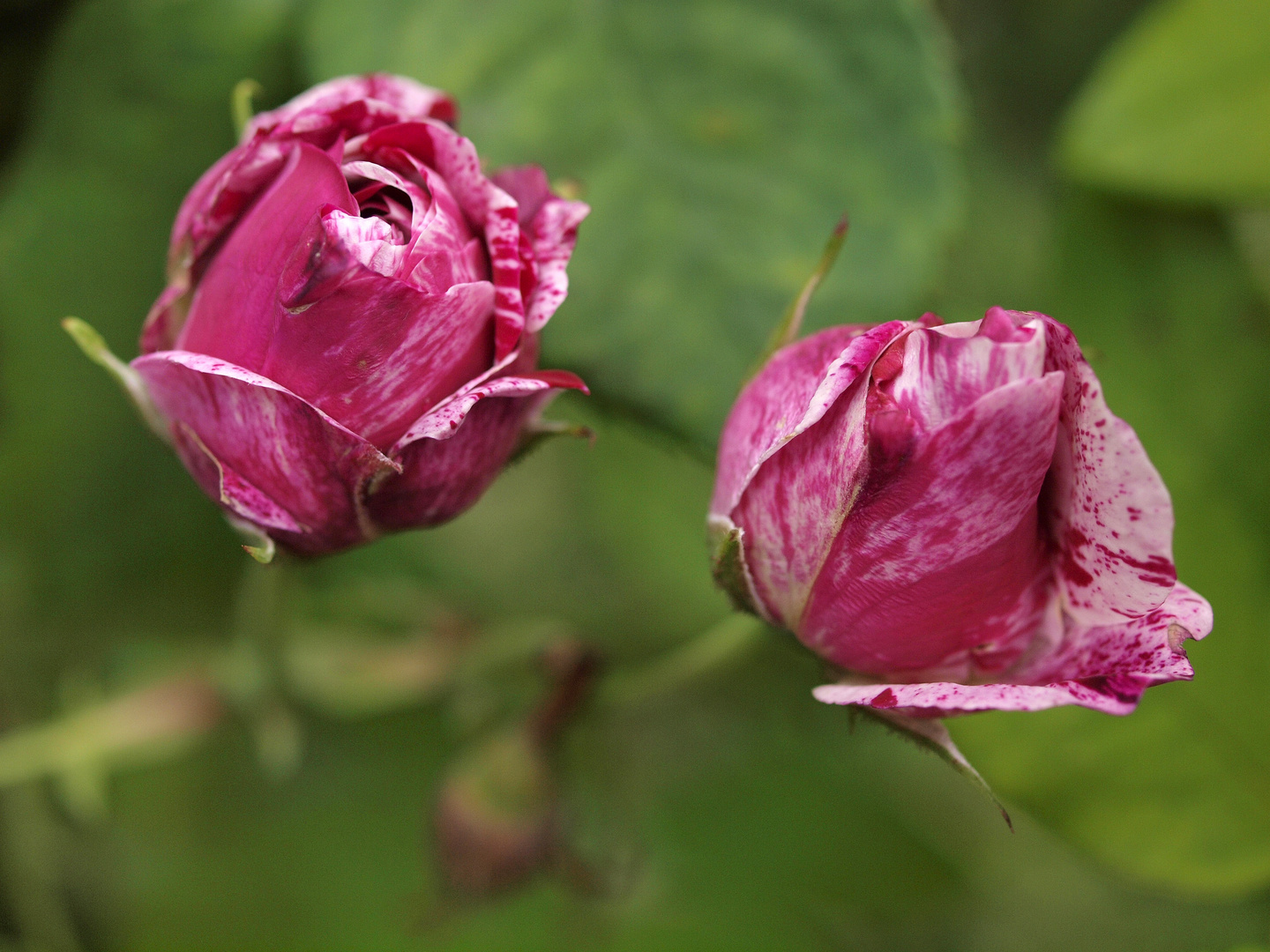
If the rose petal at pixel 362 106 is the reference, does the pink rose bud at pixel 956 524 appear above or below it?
below

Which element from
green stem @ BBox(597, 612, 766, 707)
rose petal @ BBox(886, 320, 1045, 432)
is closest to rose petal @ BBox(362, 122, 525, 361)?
rose petal @ BBox(886, 320, 1045, 432)

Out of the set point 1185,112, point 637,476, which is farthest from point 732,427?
point 637,476

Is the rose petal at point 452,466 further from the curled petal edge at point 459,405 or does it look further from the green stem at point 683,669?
the green stem at point 683,669

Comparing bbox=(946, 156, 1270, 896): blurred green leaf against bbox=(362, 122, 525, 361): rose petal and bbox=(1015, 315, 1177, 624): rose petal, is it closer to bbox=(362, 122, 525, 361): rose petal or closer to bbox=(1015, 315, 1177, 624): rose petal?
bbox=(1015, 315, 1177, 624): rose petal

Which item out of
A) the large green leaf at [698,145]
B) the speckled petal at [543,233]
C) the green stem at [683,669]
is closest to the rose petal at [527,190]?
the speckled petal at [543,233]

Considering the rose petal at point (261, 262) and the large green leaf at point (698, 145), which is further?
the large green leaf at point (698, 145)

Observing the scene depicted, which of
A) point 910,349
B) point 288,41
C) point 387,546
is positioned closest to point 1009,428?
point 910,349

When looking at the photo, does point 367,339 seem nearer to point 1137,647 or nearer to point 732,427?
point 732,427
